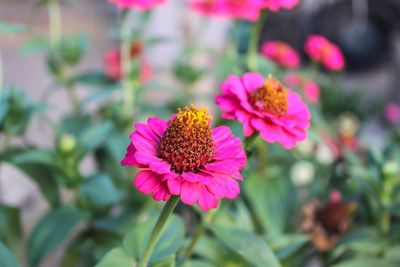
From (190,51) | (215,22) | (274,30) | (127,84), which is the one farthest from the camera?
(274,30)

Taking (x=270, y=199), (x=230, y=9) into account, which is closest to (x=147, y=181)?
(x=270, y=199)

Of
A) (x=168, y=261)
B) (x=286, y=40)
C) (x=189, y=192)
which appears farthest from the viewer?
(x=286, y=40)

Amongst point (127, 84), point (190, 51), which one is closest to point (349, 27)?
point (190, 51)

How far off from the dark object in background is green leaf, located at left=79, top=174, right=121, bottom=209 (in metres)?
1.51

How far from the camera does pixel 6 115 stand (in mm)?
721

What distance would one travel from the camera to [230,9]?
2.75ft

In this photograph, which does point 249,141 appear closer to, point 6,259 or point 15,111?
point 6,259

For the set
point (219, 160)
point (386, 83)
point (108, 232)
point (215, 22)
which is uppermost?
point (215, 22)

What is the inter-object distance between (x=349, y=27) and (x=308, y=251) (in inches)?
62.8

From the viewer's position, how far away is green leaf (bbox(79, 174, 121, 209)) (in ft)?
2.25

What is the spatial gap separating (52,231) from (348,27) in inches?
71.0

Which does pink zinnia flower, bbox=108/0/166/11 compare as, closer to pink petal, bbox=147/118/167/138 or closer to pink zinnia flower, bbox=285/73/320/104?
pink petal, bbox=147/118/167/138

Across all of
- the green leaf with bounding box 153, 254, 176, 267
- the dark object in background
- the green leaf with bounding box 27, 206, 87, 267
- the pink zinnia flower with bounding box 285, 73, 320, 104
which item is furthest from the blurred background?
the green leaf with bounding box 153, 254, 176, 267

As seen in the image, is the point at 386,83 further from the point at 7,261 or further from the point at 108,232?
the point at 7,261
